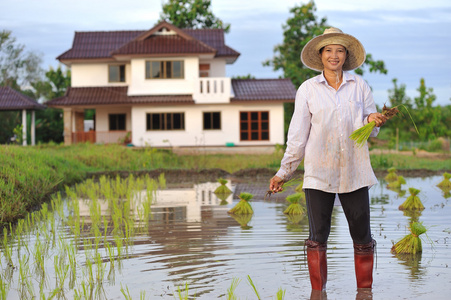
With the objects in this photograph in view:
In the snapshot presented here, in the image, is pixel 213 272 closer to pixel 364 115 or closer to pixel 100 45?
pixel 364 115

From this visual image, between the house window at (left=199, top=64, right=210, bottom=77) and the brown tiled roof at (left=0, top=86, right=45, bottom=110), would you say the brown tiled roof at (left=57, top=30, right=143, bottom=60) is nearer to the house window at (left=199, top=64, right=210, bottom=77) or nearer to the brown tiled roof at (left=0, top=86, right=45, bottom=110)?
the brown tiled roof at (left=0, top=86, right=45, bottom=110)

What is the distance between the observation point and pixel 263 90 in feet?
115

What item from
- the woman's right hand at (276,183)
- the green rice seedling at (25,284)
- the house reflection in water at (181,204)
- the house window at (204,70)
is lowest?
the green rice seedling at (25,284)

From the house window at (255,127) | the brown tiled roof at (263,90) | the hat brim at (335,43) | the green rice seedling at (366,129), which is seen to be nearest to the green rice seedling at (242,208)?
the hat brim at (335,43)

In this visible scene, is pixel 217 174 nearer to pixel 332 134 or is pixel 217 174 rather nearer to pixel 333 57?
pixel 333 57

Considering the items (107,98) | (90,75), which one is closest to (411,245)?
(107,98)

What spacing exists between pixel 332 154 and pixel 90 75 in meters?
31.8

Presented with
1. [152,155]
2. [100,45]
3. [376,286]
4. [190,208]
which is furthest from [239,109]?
[376,286]

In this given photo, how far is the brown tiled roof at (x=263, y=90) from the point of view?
111 ft

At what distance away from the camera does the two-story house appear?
33906mm

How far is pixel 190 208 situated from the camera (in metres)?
12.3

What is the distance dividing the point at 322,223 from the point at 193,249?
2.69 m

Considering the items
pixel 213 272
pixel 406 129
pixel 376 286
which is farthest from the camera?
pixel 406 129

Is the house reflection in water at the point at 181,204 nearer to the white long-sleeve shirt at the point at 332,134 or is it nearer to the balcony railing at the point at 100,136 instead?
the white long-sleeve shirt at the point at 332,134
